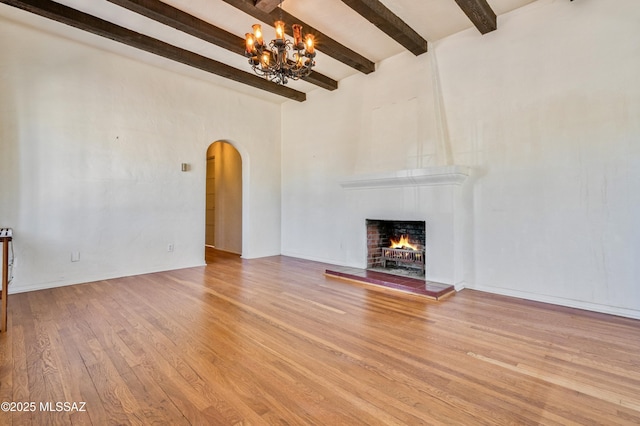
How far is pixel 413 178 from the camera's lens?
13.5 ft

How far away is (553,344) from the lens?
2334 millimetres

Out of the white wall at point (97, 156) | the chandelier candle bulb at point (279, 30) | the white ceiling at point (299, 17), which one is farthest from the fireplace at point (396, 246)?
the white wall at point (97, 156)

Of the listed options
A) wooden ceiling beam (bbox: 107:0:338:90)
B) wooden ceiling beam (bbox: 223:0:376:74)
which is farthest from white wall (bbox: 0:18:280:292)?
wooden ceiling beam (bbox: 223:0:376:74)

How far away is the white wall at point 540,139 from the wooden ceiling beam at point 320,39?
409 mm

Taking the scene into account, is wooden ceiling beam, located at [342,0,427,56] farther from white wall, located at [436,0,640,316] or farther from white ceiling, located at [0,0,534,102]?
white wall, located at [436,0,640,316]

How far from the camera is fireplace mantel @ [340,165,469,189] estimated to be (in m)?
3.74

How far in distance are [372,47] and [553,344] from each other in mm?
4291

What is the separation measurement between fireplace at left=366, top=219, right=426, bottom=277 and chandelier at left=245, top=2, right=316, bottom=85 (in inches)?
102

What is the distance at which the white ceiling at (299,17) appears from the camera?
348cm

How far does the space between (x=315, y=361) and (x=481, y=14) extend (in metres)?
4.06

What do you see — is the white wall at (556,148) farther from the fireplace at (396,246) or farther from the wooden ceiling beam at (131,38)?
the wooden ceiling beam at (131,38)

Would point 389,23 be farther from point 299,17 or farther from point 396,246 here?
point 396,246

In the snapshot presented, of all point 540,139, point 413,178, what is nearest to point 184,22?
point 413,178

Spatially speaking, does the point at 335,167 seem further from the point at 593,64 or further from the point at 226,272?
the point at 593,64
